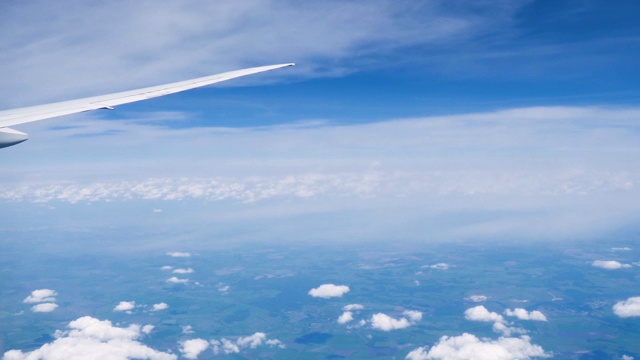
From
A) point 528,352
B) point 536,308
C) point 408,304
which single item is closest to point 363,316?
point 408,304

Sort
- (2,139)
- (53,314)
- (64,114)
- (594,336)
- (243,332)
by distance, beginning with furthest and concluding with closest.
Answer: (53,314) → (243,332) → (594,336) → (64,114) → (2,139)

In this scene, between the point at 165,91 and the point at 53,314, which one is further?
the point at 53,314

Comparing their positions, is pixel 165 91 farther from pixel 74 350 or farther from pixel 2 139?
pixel 74 350

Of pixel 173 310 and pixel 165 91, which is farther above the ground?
pixel 165 91

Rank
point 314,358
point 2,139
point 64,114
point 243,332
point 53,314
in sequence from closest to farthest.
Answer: point 2,139
point 64,114
point 314,358
point 243,332
point 53,314

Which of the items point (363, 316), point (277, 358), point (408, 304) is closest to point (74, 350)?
point (277, 358)

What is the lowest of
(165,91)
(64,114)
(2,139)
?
(2,139)

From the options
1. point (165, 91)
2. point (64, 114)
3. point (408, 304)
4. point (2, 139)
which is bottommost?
point (408, 304)

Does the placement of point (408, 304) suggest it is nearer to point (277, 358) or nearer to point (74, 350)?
point (277, 358)

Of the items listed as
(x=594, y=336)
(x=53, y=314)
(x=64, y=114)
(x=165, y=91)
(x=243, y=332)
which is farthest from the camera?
(x=53, y=314)
